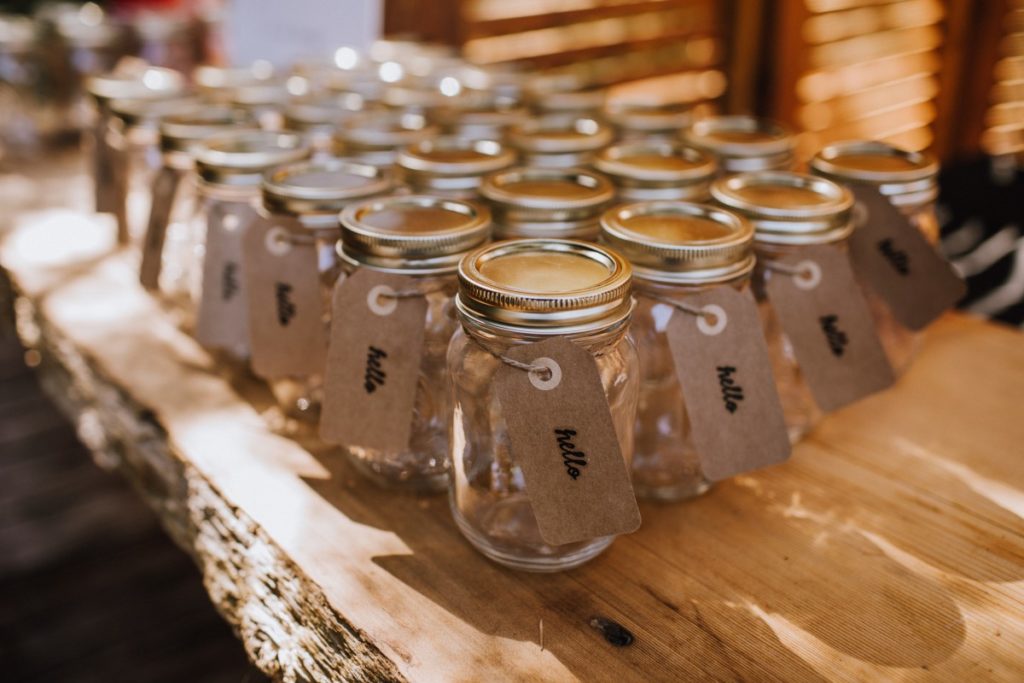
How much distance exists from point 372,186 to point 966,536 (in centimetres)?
71

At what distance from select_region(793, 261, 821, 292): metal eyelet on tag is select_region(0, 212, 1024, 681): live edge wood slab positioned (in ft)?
0.66

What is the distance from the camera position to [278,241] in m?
0.96

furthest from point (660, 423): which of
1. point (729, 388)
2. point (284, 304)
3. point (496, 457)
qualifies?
point (284, 304)

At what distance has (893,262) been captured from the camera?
3.38ft

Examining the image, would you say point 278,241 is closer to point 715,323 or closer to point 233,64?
point 715,323

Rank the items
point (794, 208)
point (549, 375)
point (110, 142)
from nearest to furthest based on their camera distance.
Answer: point (549, 375) < point (794, 208) < point (110, 142)

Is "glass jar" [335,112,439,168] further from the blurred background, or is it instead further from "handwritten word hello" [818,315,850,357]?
"handwritten word hello" [818,315,850,357]

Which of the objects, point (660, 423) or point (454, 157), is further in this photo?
point (454, 157)

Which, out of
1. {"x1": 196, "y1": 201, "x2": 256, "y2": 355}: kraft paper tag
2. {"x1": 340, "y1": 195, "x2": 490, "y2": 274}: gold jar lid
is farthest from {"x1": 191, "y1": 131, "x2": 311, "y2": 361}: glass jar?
{"x1": 340, "y1": 195, "x2": 490, "y2": 274}: gold jar lid

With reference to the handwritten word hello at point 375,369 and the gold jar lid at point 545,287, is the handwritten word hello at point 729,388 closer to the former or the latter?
the gold jar lid at point 545,287

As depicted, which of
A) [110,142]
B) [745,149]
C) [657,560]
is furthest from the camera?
[110,142]

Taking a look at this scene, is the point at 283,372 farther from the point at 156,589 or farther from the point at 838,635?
the point at 156,589

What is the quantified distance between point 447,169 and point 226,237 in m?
0.28

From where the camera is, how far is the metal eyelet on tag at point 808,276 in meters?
0.90
